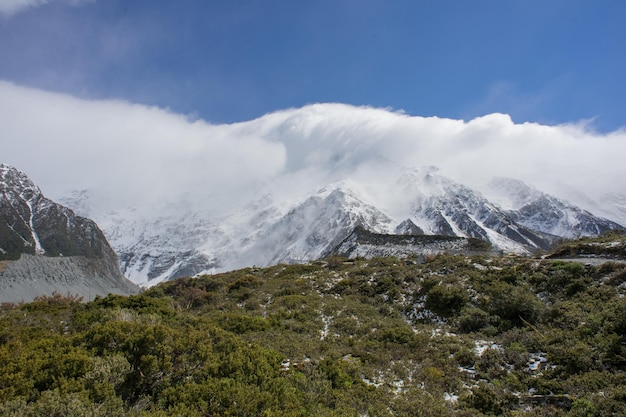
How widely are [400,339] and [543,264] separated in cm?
1302

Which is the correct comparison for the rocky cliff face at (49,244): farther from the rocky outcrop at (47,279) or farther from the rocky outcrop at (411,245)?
the rocky outcrop at (411,245)

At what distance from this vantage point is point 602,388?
9.63 m

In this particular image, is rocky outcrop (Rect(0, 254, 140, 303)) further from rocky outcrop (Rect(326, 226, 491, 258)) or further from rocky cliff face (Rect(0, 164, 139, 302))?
rocky outcrop (Rect(326, 226, 491, 258))

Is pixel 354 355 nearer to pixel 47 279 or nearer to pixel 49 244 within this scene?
pixel 47 279

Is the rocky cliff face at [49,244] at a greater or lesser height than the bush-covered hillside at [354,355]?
greater

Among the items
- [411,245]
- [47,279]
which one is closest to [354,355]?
[411,245]

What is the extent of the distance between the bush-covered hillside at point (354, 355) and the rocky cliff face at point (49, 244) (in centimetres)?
5051

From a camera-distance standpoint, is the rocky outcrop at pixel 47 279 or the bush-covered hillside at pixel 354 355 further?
the rocky outcrop at pixel 47 279

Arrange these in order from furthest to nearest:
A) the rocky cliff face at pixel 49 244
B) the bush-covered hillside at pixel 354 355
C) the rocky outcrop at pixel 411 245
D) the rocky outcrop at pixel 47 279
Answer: the rocky cliff face at pixel 49 244, the rocky outcrop at pixel 47 279, the rocky outcrop at pixel 411 245, the bush-covered hillside at pixel 354 355

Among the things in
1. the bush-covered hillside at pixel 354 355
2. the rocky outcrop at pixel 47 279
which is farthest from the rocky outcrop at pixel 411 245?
the rocky outcrop at pixel 47 279

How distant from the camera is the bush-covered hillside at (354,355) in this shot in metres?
7.93

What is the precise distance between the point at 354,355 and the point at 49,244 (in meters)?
197

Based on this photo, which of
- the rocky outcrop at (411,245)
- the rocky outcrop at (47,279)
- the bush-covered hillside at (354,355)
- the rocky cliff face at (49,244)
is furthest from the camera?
the rocky cliff face at (49,244)

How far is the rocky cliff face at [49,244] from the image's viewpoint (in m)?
60.4
